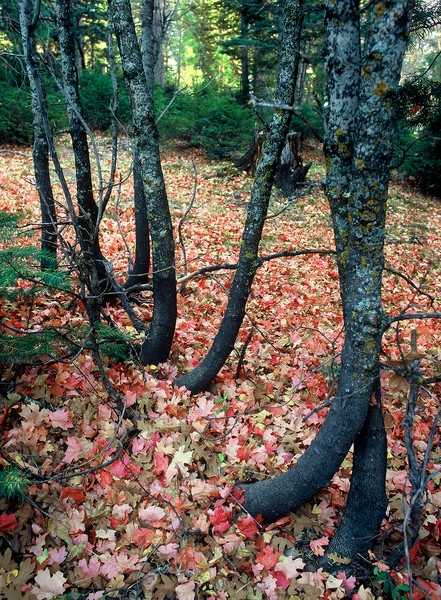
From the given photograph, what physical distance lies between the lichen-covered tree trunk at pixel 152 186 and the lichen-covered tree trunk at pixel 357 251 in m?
1.61

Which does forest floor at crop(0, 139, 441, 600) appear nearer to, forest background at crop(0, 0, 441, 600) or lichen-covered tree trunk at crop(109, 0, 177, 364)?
forest background at crop(0, 0, 441, 600)

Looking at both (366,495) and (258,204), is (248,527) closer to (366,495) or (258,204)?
(366,495)

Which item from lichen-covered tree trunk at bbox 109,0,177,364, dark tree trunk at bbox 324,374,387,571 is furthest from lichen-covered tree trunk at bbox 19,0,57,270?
dark tree trunk at bbox 324,374,387,571

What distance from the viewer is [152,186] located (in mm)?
3582

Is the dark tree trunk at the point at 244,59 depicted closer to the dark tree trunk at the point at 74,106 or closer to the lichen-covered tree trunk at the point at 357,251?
the dark tree trunk at the point at 74,106

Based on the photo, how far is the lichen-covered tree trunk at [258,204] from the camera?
2.99 m

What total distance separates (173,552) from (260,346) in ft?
8.71

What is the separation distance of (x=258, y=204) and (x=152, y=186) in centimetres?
95

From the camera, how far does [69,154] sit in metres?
12.7

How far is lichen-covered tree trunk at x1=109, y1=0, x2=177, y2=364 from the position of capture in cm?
333

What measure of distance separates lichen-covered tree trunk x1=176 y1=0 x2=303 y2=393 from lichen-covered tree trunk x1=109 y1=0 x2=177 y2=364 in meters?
0.46

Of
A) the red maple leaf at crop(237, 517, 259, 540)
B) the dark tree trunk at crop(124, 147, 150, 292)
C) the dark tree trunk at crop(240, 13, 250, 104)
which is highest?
the dark tree trunk at crop(240, 13, 250, 104)

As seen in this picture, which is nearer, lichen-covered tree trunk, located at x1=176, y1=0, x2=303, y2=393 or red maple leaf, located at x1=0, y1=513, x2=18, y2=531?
red maple leaf, located at x1=0, y1=513, x2=18, y2=531

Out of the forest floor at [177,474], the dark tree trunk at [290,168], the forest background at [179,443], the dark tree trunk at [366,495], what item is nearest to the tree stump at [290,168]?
the dark tree trunk at [290,168]
